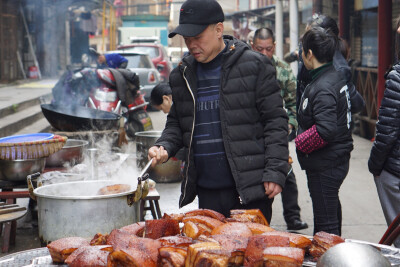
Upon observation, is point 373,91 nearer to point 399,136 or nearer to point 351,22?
point 351,22

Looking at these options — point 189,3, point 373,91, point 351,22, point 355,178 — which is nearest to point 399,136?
point 189,3

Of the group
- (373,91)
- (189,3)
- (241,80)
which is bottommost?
(373,91)

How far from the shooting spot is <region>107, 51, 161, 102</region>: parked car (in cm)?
1638

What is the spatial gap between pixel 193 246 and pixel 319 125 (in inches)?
88.2

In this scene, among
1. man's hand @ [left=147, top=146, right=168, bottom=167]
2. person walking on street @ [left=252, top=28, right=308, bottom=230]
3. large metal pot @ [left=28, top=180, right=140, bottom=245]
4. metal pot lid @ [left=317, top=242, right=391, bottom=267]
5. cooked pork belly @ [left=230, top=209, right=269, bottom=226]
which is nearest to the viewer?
metal pot lid @ [left=317, top=242, right=391, bottom=267]

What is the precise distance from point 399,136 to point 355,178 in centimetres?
485

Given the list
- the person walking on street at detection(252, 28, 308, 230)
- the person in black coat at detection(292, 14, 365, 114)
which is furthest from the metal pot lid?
the person walking on street at detection(252, 28, 308, 230)

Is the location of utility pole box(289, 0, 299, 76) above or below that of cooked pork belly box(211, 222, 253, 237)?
above

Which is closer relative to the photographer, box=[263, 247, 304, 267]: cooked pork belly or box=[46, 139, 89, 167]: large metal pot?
box=[263, 247, 304, 267]: cooked pork belly

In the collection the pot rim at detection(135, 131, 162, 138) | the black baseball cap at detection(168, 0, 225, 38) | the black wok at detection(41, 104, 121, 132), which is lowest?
the pot rim at detection(135, 131, 162, 138)

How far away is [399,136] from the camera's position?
151 inches

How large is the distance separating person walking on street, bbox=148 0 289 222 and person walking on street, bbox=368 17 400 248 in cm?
87

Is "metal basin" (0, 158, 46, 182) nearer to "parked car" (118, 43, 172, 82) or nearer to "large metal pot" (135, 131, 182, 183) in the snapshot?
"large metal pot" (135, 131, 182, 183)

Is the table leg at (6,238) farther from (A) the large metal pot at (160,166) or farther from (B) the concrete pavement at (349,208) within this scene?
(A) the large metal pot at (160,166)
